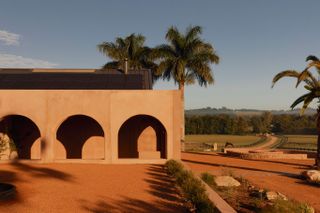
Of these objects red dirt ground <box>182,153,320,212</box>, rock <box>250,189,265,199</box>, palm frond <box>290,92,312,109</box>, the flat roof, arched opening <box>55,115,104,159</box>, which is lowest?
red dirt ground <box>182,153,320,212</box>

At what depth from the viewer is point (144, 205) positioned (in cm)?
1042

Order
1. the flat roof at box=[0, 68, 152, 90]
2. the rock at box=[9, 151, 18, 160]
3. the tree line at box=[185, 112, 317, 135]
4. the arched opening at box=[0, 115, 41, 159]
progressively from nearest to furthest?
the rock at box=[9, 151, 18, 160], the arched opening at box=[0, 115, 41, 159], the flat roof at box=[0, 68, 152, 90], the tree line at box=[185, 112, 317, 135]

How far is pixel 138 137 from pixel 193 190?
11196 millimetres

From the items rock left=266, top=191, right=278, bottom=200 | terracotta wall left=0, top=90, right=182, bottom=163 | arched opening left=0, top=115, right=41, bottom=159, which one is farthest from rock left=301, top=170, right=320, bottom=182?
arched opening left=0, top=115, right=41, bottom=159

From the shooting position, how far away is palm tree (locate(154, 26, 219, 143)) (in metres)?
31.6

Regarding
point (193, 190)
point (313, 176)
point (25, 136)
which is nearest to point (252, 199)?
point (193, 190)

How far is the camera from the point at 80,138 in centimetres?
2159

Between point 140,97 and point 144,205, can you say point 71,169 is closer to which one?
point 140,97

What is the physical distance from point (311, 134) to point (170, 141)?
3706 inches

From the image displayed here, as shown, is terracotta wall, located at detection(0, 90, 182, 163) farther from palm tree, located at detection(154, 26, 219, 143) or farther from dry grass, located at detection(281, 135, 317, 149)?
dry grass, located at detection(281, 135, 317, 149)

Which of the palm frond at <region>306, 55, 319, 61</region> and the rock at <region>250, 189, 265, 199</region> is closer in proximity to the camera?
the rock at <region>250, 189, 265, 199</region>

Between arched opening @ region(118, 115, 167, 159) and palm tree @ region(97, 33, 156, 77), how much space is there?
588 inches

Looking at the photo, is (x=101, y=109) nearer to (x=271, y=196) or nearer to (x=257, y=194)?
(x=257, y=194)

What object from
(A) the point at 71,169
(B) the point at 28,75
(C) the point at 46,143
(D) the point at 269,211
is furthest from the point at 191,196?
(B) the point at 28,75
